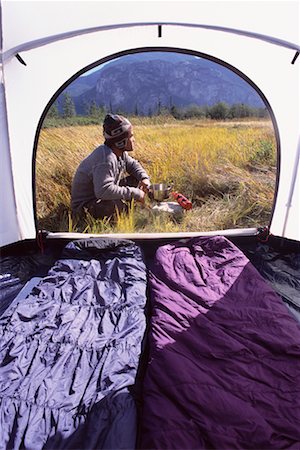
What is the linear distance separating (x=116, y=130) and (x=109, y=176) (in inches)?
14.2

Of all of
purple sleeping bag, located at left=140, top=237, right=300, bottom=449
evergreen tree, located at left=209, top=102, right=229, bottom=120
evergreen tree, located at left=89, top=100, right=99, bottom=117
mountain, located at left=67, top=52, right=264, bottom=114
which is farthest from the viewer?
evergreen tree, located at left=209, top=102, right=229, bottom=120

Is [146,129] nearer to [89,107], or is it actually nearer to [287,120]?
[89,107]

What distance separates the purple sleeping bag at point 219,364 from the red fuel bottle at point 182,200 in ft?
3.03

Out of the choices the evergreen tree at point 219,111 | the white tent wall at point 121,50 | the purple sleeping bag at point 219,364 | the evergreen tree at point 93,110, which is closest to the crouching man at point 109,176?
the evergreen tree at point 93,110

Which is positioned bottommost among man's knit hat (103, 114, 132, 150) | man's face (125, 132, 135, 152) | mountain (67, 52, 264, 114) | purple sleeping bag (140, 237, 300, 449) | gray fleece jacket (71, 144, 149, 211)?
purple sleeping bag (140, 237, 300, 449)

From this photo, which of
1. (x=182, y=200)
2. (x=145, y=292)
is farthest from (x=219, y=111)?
(x=145, y=292)

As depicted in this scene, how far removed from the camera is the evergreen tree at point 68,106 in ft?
8.43

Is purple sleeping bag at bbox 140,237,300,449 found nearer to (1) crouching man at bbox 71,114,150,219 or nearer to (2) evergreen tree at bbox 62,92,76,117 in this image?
(1) crouching man at bbox 71,114,150,219

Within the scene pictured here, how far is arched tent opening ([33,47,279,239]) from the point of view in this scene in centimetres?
253

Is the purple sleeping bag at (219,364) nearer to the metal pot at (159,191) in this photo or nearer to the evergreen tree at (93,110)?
the metal pot at (159,191)

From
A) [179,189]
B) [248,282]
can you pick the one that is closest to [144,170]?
[179,189]

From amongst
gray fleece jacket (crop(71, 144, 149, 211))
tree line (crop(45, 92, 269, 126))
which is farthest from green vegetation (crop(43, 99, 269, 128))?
gray fleece jacket (crop(71, 144, 149, 211))

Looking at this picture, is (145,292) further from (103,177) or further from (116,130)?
(116,130)

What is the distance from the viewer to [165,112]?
9.82 ft
